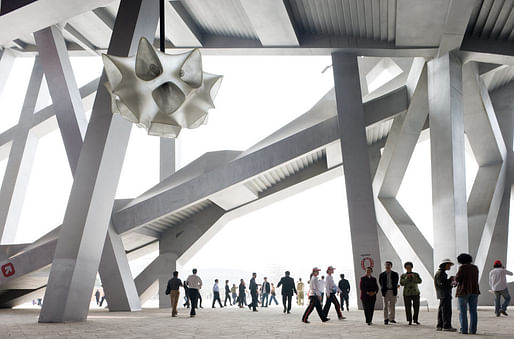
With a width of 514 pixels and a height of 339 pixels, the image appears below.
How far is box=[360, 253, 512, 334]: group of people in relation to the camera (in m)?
6.61

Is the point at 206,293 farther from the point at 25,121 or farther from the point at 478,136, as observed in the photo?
the point at 478,136

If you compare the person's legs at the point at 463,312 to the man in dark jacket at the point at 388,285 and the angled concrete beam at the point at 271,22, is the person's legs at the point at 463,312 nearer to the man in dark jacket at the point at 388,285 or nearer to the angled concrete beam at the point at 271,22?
the man in dark jacket at the point at 388,285

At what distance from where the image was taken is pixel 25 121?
20.3 m

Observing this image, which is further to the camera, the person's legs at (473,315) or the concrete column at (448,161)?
the concrete column at (448,161)

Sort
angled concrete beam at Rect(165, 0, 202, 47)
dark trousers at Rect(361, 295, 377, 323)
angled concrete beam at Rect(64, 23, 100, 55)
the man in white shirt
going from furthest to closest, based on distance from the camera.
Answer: angled concrete beam at Rect(64, 23, 100, 55)
angled concrete beam at Rect(165, 0, 202, 47)
the man in white shirt
dark trousers at Rect(361, 295, 377, 323)

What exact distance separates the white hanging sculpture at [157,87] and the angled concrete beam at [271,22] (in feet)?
21.6

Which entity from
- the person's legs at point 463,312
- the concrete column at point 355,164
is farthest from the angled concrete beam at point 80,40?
the person's legs at point 463,312

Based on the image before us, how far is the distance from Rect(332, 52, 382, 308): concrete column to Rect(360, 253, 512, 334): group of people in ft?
13.7

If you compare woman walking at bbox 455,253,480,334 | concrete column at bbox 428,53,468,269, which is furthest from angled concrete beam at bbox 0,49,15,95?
woman walking at bbox 455,253,480,334

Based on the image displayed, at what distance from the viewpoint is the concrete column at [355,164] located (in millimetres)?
14203

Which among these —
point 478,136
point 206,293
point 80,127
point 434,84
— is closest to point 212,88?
point 80,127

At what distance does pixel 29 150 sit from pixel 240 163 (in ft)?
30.0

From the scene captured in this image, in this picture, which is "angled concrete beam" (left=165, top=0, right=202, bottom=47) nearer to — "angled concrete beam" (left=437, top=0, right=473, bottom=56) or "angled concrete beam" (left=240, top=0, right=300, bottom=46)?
"angled concrete beam" (left=240, top=0, right=300, bottom=46)

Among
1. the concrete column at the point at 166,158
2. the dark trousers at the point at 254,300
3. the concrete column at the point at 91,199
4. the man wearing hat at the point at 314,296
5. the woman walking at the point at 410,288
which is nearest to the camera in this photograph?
the woman walking at the point at 410,288
